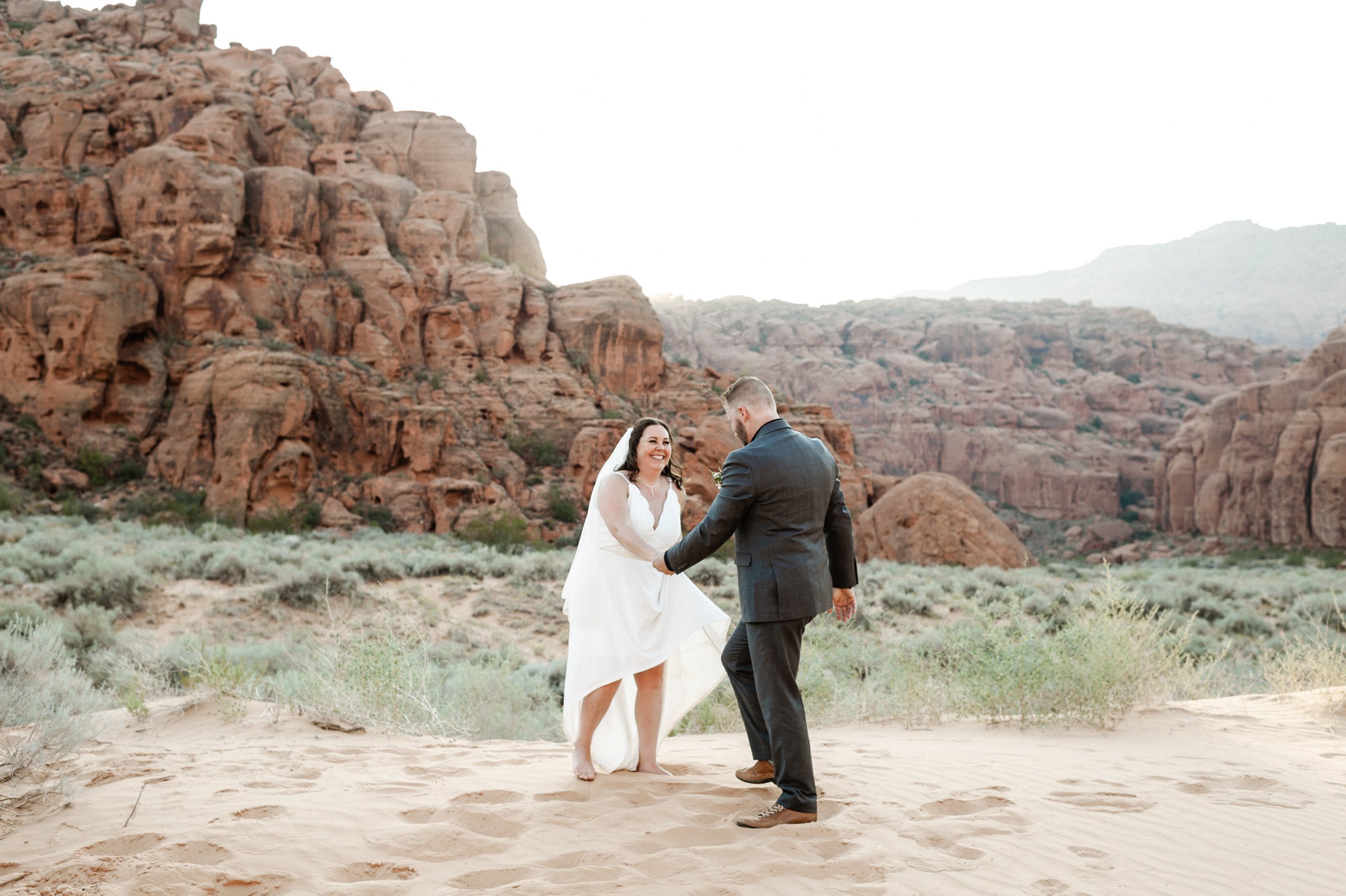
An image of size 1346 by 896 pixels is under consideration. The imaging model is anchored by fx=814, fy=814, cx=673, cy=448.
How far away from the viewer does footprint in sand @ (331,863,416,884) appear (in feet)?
9.95

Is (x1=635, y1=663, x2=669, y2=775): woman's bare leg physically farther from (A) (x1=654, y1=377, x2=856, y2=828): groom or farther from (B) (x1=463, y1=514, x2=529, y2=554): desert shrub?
(B) (x1=463, y1=514, x2=529, y2=554): desert shrub

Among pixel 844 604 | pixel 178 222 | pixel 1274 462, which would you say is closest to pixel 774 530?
pixel 844 604

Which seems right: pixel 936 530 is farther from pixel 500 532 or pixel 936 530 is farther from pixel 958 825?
pixel 958 825

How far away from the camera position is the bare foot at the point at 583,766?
4223 mm

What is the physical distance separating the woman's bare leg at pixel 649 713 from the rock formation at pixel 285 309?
22.9 metres

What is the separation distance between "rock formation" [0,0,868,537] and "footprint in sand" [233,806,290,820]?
77.9 ft

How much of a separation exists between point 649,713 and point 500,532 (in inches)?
815

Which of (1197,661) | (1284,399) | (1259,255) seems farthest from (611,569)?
(1259,255)

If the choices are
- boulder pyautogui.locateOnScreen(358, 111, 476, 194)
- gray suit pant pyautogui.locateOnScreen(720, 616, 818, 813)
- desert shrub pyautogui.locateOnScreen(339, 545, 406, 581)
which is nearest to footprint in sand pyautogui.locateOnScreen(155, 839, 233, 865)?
gray suit pant pyautogui.locateOnScreen(720, 616, 818, 813)

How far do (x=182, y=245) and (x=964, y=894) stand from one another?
114ft

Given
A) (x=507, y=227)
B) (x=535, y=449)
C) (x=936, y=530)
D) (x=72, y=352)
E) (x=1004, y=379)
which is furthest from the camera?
(x=1004, y=379)

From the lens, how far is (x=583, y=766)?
427cm

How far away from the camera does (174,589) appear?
1250 centimetres

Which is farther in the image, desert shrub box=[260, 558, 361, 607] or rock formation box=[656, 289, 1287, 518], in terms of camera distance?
rock formation box=[656, 289, 1287, 518]
